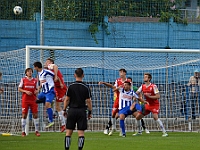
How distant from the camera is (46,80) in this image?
17328 millimetres

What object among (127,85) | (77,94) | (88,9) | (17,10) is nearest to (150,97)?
(127,85)

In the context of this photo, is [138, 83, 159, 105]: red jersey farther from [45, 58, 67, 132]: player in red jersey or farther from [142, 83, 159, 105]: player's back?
[45, 58, 67, 132]: player in red jersey

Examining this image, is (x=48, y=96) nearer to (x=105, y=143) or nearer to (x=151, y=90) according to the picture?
(x=105, y=143)

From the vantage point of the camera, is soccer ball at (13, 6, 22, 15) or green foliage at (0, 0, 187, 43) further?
green foliage at (0, 0, 187, 43)

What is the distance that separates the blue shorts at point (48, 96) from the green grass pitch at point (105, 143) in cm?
103

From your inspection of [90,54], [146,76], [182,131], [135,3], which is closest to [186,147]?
[146,76]

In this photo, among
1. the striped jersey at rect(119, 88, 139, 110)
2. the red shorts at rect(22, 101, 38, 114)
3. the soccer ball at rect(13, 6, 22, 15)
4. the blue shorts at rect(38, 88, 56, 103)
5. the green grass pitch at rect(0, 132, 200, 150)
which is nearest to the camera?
the green grass pitch at rect(0, 132, 200, 150)

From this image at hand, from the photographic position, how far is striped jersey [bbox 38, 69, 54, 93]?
1730 cm

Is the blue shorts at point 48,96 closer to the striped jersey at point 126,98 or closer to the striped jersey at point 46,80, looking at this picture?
the striped jersey at point 46,80

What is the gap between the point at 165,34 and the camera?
83.3 feet

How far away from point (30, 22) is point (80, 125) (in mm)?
11627

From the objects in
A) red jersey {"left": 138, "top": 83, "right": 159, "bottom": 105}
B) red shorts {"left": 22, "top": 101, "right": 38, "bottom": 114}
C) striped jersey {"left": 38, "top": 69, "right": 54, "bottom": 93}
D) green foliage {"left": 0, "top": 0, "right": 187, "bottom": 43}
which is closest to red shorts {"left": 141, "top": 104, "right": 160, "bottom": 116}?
red jersey {"left": 138, "top": 83, "right": 159, "bottom": 105}

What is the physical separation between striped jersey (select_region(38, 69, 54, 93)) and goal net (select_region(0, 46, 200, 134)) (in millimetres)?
1930

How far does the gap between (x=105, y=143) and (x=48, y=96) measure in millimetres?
2874
